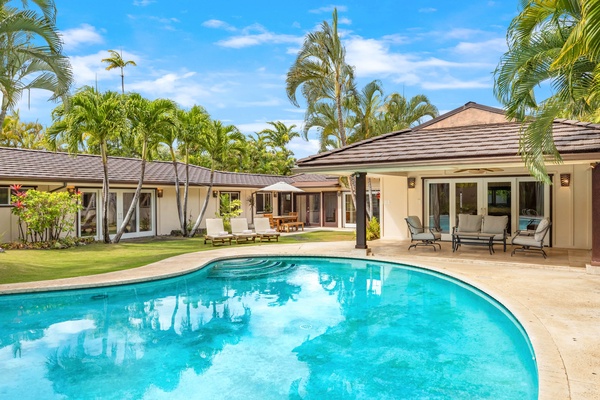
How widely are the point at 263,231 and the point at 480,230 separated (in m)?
9.19

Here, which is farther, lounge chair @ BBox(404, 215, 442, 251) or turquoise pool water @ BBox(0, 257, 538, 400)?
lounge chair @ BBox(404, 215, 442, 251)

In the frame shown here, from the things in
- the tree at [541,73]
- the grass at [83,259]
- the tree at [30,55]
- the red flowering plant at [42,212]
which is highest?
the tree at [30,55]

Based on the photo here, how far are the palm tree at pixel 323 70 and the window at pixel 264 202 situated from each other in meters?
10.7

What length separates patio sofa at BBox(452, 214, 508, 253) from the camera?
13.8m

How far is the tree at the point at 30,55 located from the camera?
10109 millimetres

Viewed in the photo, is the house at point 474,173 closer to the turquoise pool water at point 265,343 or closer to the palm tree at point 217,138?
the turquoise pool water at point 265,343

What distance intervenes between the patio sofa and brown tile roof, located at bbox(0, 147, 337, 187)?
485 inches

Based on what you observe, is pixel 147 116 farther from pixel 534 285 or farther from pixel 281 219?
pixel 534 285

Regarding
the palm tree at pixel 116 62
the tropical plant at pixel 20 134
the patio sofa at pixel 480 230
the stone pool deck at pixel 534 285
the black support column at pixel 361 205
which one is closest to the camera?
the stone pool deck at pixel 534 285

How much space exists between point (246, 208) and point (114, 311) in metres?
18.8

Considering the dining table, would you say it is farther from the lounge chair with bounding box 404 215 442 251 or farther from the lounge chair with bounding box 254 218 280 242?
the lounge chair with bounding box 404 215 442 251

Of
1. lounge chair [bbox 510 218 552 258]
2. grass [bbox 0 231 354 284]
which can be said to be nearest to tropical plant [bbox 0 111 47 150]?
grass [bbox 0 231 354 284]

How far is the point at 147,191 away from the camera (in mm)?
21234

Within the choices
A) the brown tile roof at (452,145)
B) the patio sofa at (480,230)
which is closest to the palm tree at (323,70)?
the brown tile roof at (452,145)
